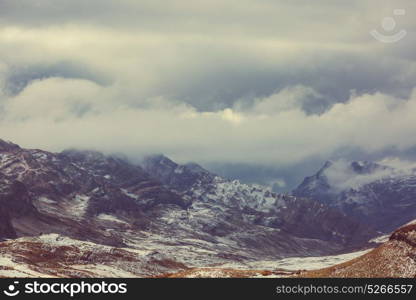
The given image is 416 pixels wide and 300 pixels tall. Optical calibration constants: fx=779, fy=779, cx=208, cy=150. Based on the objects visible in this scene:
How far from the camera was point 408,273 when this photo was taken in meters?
125

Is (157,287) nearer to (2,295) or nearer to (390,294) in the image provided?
(2,295)

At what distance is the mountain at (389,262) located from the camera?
127125 mm

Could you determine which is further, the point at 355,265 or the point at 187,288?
the point at 355,265

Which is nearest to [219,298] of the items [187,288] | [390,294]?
[187,288]

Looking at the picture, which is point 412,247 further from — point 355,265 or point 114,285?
point 114,285

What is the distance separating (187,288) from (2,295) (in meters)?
23.4

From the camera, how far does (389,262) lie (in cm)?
13012

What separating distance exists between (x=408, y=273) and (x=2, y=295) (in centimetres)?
6390

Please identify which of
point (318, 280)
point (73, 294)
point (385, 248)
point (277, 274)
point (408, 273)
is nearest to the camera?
point (73, 294)

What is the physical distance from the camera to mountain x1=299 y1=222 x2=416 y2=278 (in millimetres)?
127125

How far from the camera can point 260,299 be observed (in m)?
98.2

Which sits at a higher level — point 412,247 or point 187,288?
point 412,247

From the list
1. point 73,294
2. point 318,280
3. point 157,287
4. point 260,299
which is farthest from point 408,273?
point 73,294

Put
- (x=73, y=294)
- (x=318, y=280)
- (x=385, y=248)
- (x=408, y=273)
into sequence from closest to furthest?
(x=73, y=294) → (x=318, y=280) → (x=408, y=273) → (x=385, y=248)
